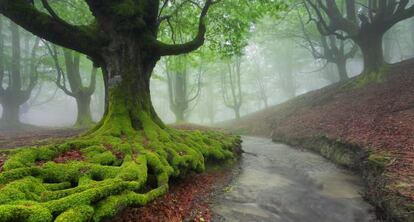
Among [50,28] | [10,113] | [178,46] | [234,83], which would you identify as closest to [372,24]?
[178,46]

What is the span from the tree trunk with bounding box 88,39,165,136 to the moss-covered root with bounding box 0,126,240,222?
19.0 inches

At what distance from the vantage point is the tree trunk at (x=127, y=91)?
8.55m

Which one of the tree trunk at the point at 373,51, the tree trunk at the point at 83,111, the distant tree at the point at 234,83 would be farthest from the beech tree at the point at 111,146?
the distant tree at the point at 234,83

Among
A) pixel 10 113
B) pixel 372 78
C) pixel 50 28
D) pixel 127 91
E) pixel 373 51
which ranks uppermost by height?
pixel 373 51

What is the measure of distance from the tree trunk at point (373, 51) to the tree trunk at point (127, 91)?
14610 millimetres

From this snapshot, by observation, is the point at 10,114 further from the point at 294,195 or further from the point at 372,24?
the point at 372,24

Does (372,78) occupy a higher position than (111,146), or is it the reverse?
(372,78)

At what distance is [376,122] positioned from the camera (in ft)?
38.2

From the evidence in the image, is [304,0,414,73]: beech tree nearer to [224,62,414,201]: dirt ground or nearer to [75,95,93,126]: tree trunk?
[224,62,414,201]: dirt ground

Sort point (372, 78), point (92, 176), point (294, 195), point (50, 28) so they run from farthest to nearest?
point (372, 78) < point (50, 28) < point (294, 195) < point (92, 176)

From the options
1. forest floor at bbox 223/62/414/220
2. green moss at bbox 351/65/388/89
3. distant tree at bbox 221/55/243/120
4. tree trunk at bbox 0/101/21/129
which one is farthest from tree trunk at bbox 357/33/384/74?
tree trunk at bbox 0/101/21/129

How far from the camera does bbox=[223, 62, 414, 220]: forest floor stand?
743 cm

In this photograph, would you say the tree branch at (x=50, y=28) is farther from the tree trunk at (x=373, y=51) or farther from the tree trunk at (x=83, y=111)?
the tree trunk at (x=373, y=51)

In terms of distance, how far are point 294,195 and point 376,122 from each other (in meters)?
6.17
